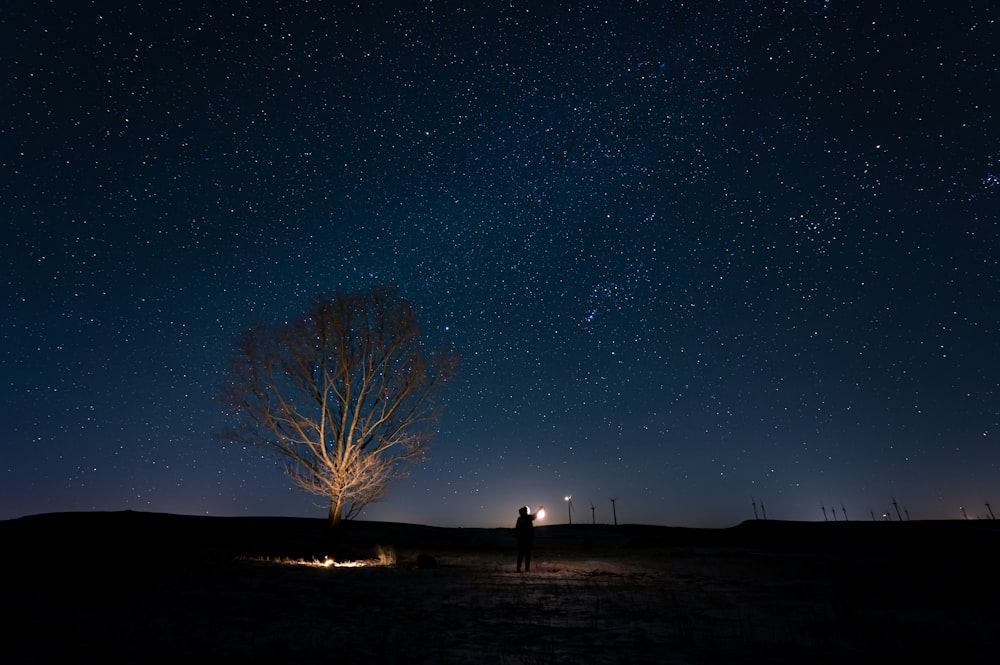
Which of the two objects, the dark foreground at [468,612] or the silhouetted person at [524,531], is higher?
the silhouetted person at [524,531]

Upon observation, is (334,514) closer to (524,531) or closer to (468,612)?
(524,531)

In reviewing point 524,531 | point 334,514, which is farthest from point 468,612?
point 334,514

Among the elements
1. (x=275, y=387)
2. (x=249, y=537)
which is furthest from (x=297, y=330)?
(x=249, y=537)

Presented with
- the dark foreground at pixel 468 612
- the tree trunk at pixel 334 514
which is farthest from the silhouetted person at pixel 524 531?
the tree trunk at pixel 334 514

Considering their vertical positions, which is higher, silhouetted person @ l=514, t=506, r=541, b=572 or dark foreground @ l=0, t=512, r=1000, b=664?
silhouetted person @ l=514, t=506, r=541, b=572

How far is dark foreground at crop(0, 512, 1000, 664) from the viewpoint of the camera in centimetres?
496

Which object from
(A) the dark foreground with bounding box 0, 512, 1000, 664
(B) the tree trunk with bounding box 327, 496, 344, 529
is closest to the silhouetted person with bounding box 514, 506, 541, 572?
(A) the dark foreground with bounding box 0, 512, 1000, 664

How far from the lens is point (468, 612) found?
7.32 meters

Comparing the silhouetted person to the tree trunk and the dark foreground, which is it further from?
the tree trunk

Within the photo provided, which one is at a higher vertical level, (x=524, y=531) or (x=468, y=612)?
(x=524, y=531)

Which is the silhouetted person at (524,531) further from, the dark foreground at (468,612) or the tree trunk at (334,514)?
the tree trunk at (334,514)

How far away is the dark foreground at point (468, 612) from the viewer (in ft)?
16.3

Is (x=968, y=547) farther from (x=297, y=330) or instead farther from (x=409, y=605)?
(x=297, y=330)

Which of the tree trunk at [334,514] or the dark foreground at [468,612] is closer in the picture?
the dark foreground at [468,612]
